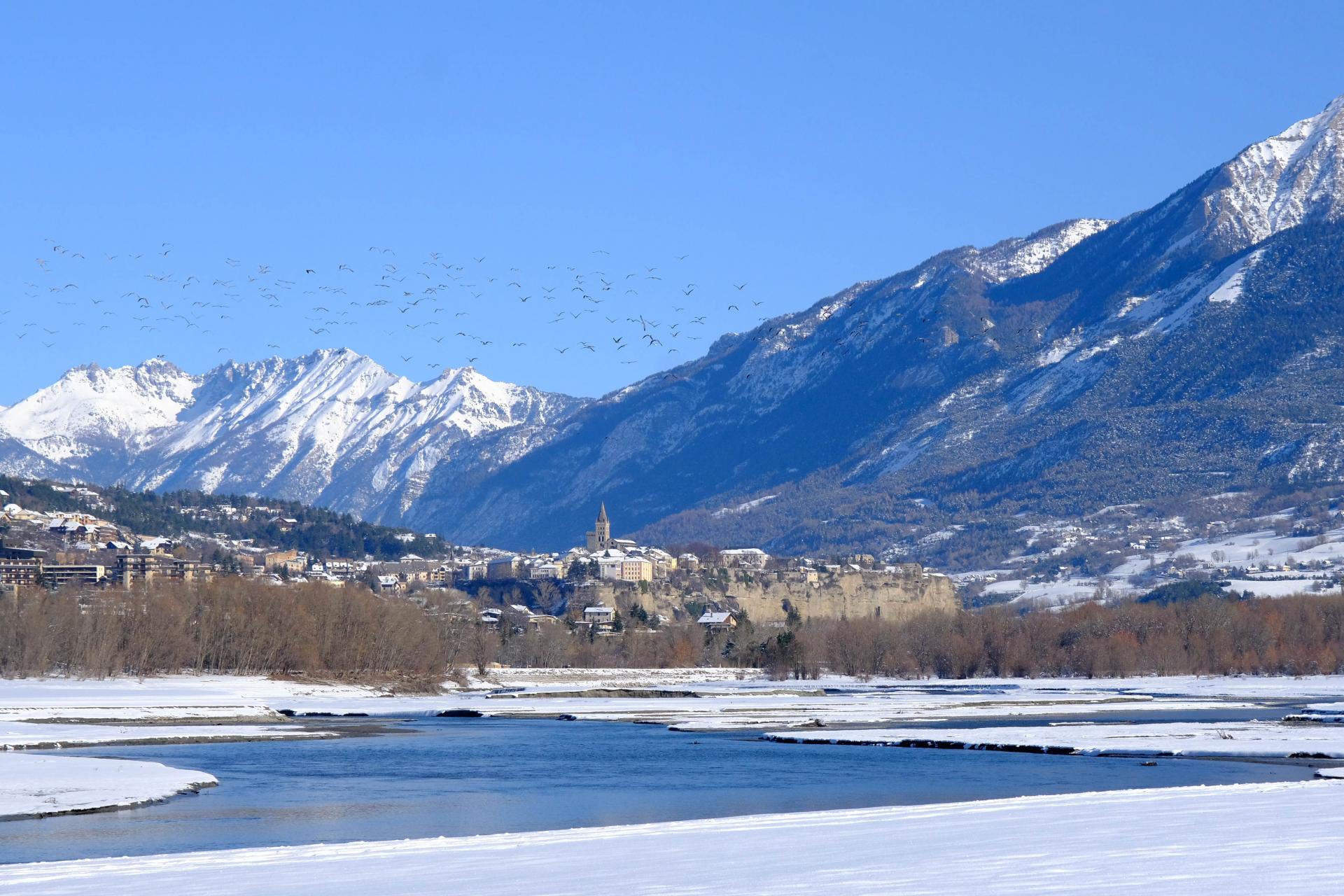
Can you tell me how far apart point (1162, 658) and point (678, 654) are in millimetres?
48946

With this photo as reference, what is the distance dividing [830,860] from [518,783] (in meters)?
22.7

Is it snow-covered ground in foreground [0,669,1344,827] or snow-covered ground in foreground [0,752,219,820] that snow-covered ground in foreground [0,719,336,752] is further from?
snow-covered ground in foreground [0,752,219,820]

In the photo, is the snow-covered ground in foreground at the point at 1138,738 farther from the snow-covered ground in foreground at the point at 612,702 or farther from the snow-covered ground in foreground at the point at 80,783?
the snow-covered ground in foreground at the point at 80,783

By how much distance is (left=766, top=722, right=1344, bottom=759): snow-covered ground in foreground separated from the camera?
201ft

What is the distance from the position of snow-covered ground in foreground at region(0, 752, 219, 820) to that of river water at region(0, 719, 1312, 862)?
844mm

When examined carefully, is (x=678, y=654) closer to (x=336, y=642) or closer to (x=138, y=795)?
(x=336, y=642)

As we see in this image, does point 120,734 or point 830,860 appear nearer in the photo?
point 830,860

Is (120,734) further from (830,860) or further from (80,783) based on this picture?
(830,860)

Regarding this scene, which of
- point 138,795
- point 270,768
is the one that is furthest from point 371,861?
point 270,768

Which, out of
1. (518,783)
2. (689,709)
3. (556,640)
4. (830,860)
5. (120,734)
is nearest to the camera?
(830,860)

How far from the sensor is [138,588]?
131 metres

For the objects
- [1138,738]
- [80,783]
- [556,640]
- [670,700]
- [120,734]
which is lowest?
[1138,738]

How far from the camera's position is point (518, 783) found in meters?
53.7

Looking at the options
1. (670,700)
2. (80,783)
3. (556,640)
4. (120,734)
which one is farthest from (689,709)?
(556,640)
